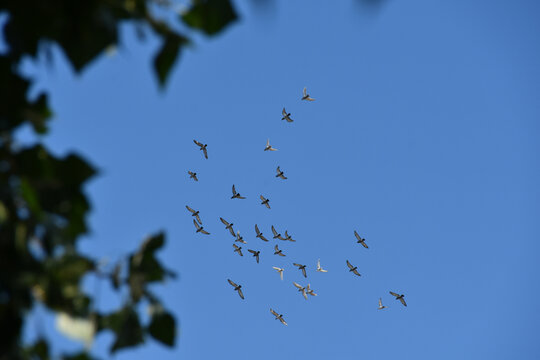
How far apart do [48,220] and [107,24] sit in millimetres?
961

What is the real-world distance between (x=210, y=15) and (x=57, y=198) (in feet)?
3.68

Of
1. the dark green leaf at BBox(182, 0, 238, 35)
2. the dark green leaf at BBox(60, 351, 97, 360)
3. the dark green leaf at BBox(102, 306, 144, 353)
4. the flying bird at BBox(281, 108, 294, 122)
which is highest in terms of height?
the flying bird at BBox(281, 108, 294, 122)

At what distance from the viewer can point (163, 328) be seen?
3270 millimetres

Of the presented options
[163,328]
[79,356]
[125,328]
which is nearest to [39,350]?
[79,356]

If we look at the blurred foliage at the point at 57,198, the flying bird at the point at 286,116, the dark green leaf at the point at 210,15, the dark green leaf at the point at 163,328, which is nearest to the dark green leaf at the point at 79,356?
the blurred foliage at the point at 57,198

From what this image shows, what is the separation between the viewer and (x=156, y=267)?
3.30 metres

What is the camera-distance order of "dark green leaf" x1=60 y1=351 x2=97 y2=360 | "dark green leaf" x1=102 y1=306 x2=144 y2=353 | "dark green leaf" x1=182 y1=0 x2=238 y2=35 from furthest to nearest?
1. "dark green leaf" x1=102 y1=306 x2=144 y2=353
2. "dark green leaf" x1=60 y1=351 x2=97 y2=360
3. "dark green leaf" x1=182 y1=0 x2=238 y2=35

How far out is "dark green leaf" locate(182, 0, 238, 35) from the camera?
2.81 m

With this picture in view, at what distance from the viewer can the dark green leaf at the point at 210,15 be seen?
9.21 ft

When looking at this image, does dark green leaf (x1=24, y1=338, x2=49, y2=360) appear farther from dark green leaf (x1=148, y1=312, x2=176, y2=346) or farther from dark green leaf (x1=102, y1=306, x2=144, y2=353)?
dark green leaf (x1=148, y1=312, x2=176, y2=346)

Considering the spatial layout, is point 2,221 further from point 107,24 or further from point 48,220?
point 107,24

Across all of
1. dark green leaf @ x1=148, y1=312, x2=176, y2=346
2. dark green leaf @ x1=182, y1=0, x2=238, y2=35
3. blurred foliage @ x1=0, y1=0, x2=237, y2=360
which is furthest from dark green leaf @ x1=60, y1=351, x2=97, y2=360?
dark green leaf @ x1=182, y1=0, x2=238, y2=35

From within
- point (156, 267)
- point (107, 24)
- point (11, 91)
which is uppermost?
point (107, 24)

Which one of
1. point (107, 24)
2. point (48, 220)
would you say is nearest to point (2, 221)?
point (48, 220)
